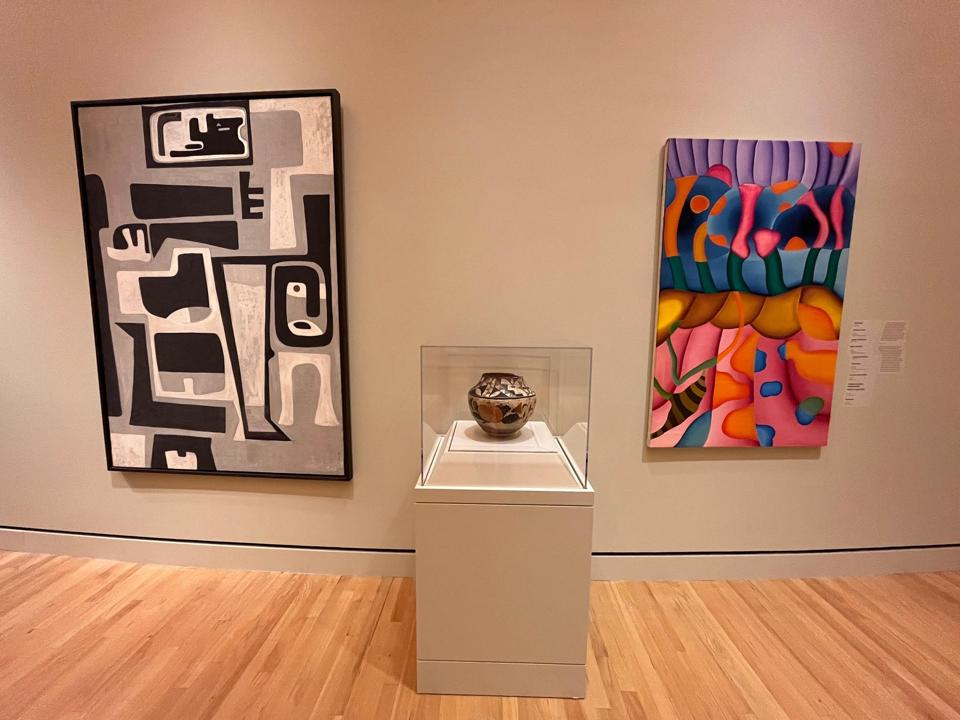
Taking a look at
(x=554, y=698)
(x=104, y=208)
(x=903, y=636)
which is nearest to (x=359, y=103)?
(x=104, y=208)

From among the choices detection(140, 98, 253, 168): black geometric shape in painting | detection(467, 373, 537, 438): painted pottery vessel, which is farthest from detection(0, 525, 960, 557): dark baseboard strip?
detection(140, 98, 253, 168): black geometric shape in painting

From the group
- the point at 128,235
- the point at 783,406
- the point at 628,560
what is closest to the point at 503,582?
the point at 628,560

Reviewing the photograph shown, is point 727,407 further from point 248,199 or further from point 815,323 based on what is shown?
point 248,199

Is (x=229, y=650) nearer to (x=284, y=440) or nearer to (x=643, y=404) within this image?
(x=284, y=440)

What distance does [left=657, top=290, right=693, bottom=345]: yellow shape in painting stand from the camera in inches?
69.8

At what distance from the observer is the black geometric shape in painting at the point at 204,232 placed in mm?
1780

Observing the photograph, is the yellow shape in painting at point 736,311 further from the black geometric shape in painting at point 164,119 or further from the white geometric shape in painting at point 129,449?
the white geometric shape in painting at point 129,449

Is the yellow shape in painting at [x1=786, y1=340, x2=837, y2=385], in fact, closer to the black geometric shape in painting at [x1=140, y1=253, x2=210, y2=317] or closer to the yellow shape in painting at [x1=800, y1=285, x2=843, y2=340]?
the yellow shape in painting at [x1=800, y1=285, x2=843, y2=340]

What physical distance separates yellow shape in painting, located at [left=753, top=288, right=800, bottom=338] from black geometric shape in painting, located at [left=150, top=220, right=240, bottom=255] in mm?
2003

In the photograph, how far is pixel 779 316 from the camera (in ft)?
5.88

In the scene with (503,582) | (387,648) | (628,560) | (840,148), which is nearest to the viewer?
(503,582)

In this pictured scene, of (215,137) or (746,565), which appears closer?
(215,137)

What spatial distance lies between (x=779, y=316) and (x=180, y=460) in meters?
2.43

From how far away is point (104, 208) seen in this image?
5.96ft
